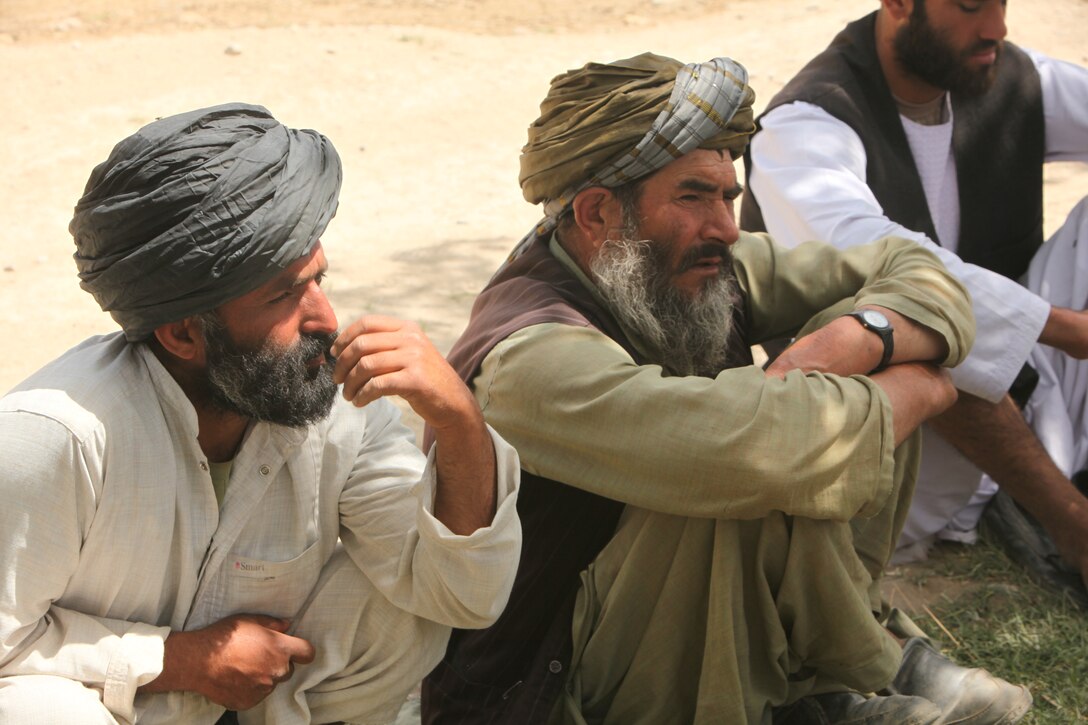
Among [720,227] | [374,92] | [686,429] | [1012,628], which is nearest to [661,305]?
[720,227]

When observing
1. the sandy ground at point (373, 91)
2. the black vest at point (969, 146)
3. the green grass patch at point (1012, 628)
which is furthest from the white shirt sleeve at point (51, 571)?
the sandy ground at point (373, 91)

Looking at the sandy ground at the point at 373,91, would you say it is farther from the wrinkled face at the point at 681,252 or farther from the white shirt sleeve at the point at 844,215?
the wrinkled face at the point at 681,252

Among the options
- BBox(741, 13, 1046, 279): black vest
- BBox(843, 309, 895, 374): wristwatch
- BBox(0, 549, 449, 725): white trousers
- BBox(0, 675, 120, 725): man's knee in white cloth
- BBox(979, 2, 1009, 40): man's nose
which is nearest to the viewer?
BBox(0, 675, 120, 725): man's knee in white cloth

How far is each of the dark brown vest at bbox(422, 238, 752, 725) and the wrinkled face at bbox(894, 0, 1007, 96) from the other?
7.00 feet

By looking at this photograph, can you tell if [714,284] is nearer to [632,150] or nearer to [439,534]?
[632,150]

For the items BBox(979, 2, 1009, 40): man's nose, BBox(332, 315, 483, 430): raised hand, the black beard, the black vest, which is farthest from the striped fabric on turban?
BBox(979, 2, 1009, 40): man's nose

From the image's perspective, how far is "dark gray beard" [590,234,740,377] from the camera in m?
3.28

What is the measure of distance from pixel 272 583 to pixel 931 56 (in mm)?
3075

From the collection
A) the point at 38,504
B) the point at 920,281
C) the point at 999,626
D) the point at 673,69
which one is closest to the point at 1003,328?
the point at 920,281

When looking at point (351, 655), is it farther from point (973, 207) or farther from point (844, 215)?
point (973, 207)

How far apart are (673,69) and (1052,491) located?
1787mm

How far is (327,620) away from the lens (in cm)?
279

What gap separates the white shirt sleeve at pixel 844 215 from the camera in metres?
3.81

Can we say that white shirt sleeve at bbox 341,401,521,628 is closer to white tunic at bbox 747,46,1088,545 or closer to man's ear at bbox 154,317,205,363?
man's ear at bbox 154,317,205,363
